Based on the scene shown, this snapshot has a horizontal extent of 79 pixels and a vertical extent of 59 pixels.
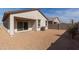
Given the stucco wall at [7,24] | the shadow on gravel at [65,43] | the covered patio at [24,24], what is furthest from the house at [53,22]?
the stucco wall at [7,24]

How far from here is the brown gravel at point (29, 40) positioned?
6.79 m

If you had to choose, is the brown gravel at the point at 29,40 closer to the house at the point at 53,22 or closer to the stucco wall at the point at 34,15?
the house at the point at 53,22

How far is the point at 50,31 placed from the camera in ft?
23.1

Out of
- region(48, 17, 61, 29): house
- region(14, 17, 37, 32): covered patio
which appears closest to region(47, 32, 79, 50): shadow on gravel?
region(48, 17, 61, 29): house

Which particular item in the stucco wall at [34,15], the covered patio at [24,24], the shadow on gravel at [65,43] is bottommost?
the shadow on gravel at [65,43]

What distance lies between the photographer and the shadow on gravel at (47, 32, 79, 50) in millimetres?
6863

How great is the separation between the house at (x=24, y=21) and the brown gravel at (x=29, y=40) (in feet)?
0.71

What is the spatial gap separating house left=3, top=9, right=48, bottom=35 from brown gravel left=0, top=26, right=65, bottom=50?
0.71 feet

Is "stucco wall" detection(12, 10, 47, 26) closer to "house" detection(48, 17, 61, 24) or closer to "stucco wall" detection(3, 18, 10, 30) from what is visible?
"house" detection(48, 17, 61, 24)
